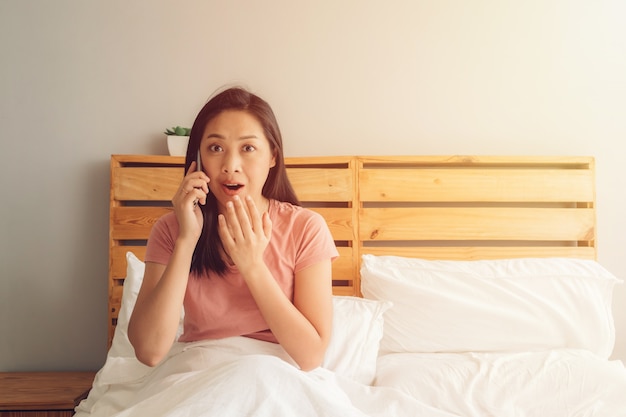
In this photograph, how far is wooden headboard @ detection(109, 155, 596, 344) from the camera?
1.93 metres

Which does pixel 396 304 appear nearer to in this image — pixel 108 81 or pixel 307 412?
pixel 307 412

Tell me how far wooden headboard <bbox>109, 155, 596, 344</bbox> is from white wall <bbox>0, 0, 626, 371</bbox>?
140 millimetres

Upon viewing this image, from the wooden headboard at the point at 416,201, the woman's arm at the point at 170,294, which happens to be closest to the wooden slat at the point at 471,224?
the wooden headboard at the point at 416,201

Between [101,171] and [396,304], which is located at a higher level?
[101,171]

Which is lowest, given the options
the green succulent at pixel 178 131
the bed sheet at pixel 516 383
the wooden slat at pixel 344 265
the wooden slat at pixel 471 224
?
the bed sheet at pixel 516 383

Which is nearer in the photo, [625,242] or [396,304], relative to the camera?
[396,304]

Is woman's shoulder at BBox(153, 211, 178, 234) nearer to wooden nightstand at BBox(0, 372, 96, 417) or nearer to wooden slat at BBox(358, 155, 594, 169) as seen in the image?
wooden nightstand at BBox(0, 372, 96, 417)

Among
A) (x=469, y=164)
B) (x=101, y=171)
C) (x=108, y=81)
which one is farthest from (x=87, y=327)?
(x=469, y=164)

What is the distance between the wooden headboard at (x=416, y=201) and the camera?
193 cm

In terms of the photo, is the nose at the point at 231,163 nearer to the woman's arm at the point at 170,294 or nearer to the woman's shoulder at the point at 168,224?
the woman's arm at the point at 170,294

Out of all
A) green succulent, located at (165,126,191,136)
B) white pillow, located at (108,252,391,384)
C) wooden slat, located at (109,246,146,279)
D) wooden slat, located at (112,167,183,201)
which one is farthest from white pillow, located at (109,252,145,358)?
green succulent, located at (165,126,191,136)

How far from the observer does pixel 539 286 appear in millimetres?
1702

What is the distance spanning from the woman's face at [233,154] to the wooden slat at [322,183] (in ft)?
2.35

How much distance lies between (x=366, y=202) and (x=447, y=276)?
469 mm
